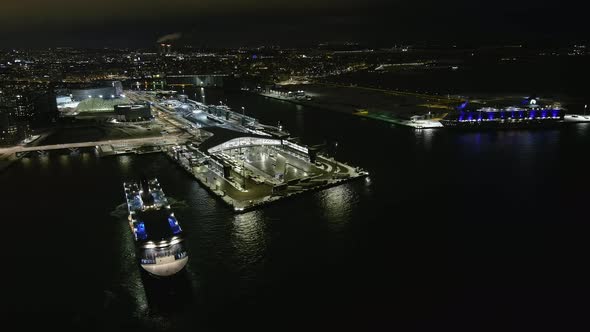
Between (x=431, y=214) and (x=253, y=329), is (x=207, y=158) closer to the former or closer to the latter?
Result: (x=431, y=214)

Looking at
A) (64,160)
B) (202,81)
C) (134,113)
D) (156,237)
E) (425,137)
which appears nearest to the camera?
(156,237)

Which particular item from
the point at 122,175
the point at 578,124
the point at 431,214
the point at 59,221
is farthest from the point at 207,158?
the point at 578,124

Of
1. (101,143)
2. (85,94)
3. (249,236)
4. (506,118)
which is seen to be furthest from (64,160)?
(506,118)

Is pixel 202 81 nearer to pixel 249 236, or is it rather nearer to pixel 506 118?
pixel 506 118

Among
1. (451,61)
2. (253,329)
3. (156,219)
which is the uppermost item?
(451,61)

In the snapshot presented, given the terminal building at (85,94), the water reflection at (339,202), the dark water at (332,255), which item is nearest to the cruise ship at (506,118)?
the dark water at (332,255)

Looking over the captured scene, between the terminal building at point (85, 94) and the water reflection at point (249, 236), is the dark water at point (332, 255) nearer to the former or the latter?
the water reflection at point (249, 236)
